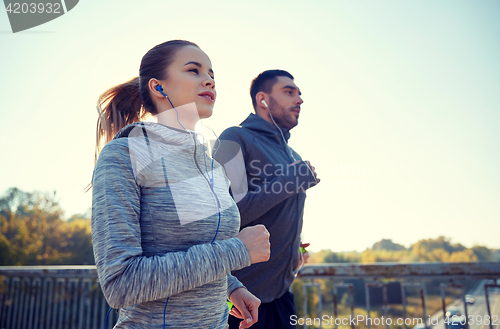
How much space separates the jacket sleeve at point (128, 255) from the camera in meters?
0.80

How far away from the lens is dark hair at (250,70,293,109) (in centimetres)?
273

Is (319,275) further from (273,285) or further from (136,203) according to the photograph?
(136,203)

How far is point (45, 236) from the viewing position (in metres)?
38.4

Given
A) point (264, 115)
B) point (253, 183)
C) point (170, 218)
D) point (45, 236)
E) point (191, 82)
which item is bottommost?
point (45, 236)

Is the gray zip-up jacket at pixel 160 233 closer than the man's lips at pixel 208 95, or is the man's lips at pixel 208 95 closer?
the gray zip-up jacket at pixel 160 233

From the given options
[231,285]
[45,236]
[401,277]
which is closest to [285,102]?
[231,285]

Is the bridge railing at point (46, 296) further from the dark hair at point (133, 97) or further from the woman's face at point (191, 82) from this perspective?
the woman's face at point (191, 82)

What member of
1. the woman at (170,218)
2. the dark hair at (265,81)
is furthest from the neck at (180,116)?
the dark hair at (265,81)

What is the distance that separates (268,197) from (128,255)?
1160mm

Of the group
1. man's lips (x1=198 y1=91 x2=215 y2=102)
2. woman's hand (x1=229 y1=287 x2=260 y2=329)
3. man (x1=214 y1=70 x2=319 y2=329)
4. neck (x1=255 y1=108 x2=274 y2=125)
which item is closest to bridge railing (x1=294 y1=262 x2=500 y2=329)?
man (x1=214 y1=70 x2=319 y2=329)

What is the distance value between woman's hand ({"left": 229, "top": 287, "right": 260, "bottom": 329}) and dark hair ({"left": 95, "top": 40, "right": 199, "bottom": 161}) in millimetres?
829

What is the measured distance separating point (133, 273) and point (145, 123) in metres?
0.52

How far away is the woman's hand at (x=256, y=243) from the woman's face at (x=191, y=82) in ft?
1.67

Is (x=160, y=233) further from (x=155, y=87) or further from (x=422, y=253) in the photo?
(x=422, y=253)
